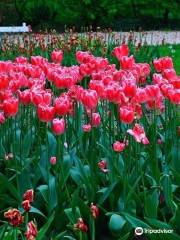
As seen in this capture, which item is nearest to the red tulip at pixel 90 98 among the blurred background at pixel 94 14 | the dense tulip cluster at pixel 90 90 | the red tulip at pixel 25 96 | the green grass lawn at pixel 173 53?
the dense tulip cluster at pixel 90 90

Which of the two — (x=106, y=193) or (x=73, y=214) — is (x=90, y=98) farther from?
(x=73, y=214)

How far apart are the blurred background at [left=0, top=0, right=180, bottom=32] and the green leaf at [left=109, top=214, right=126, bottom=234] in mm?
17353

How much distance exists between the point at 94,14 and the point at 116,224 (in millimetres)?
17840

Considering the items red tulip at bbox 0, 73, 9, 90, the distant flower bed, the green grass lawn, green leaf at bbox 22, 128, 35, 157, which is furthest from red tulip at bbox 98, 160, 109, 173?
the green grass lawn

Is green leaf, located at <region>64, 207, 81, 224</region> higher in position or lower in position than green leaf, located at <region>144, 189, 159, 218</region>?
lower

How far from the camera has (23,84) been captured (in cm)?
383

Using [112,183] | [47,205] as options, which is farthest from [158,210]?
[47,205]

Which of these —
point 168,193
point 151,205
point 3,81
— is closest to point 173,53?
point 3,81

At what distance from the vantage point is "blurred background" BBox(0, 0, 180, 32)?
67.4 ft

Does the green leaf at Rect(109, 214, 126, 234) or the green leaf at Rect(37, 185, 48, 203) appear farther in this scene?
the green leaf at Rect(37, 185, 48, 203)

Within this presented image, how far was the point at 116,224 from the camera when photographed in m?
3.08

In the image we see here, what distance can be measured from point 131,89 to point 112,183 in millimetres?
488

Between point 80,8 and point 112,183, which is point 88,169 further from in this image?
point 80,8

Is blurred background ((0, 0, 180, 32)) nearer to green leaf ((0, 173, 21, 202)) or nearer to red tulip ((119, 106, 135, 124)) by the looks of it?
green leaf ((0, 173, 21, 202))
